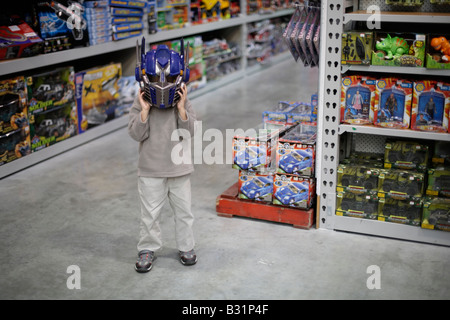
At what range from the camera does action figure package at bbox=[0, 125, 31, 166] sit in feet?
16.9

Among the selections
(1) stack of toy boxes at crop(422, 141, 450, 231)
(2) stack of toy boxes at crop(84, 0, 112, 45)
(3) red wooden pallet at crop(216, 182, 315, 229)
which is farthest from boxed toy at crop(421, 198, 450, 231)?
(2) stack of toy boxes at crop(84, 0, 112, 45)

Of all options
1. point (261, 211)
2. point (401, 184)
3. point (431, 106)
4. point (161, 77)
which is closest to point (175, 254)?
point (261, 211)

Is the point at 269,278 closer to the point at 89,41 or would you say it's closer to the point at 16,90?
the point at 16,90

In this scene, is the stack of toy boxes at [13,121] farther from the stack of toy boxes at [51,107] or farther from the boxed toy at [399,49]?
the boxed toy at [399,49]

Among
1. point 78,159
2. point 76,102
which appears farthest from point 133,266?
point 76,102

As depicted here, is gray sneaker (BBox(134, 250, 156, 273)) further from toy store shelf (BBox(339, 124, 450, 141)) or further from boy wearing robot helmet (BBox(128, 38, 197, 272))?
toy store shelf (BBox(339, 124, 450, 141))

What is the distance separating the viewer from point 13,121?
17.1 ft

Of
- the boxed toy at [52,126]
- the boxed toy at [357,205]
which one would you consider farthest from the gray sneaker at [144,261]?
the boxed toy at [52,126]

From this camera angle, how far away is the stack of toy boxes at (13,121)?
5102mm

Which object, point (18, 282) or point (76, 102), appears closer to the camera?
point (18, 282)

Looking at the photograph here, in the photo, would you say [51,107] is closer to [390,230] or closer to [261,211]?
[261,211]

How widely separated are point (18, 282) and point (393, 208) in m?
2.49

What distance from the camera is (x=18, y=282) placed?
3.30m
